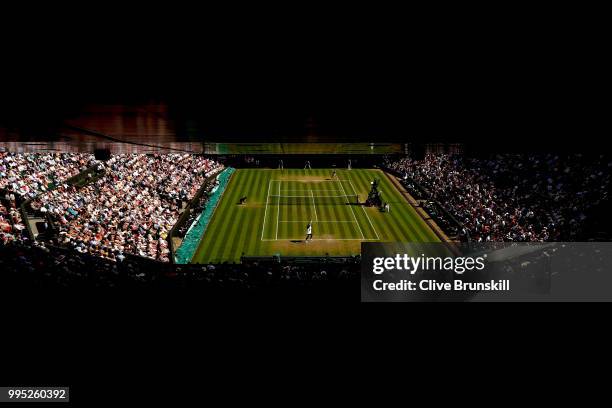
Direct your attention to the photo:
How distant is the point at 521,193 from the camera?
34.4 metres

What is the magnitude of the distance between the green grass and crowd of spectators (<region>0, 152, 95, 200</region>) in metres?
9.21

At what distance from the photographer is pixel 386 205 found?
35719 millimetres

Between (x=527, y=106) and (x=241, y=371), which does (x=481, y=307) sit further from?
(x=241, y=371)

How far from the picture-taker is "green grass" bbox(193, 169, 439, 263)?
90.0 feet

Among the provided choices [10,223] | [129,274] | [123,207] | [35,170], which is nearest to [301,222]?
[123,207]

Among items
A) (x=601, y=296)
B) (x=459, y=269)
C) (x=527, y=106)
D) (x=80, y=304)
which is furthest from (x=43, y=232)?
(x=601, y=296)

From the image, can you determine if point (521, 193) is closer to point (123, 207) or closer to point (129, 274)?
point (123, 207)

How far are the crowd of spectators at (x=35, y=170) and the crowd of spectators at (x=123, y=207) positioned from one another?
34.3 inches

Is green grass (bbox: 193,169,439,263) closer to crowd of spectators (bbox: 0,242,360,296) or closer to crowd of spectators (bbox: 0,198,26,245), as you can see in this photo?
crowd of spectators (bbox: 0,198,26,245)

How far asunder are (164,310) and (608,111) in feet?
28.4

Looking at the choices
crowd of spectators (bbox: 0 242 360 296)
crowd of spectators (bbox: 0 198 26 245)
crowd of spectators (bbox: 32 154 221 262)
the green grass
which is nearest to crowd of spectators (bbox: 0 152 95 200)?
crowd of spectators (bbox: 32 154 221 262)

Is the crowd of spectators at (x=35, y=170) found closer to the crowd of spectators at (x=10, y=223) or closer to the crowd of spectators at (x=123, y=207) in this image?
the crowd of spectators at (x=123, y=207)

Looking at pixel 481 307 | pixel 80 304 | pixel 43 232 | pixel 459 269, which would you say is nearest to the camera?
pixel 80 304

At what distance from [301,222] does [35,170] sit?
1703cm
